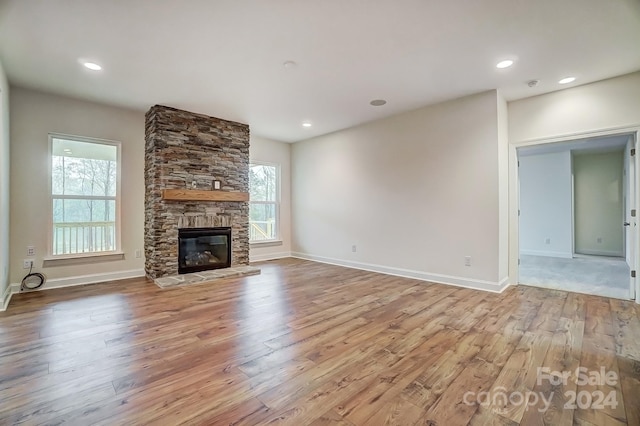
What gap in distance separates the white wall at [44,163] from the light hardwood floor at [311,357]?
2.28 feet

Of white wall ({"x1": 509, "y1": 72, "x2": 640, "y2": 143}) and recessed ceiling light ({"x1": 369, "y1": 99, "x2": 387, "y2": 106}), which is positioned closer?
white wall ({"x1": 509, "y1": 72, "x2": 640, "y2": 143})

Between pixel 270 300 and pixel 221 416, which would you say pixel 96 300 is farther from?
pixel 221 416

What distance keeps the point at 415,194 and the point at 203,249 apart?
12.2ft

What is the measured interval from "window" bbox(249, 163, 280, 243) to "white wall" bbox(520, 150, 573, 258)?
618 centimetres

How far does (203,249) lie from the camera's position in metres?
5.09

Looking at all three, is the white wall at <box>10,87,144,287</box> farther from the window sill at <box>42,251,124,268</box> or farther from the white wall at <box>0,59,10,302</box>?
the white wall at <box>0,59,10,302</box>

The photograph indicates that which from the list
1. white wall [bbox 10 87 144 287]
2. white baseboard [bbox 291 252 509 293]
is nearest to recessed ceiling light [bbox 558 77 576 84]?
white baseboard [bbox 291 252 509 293]

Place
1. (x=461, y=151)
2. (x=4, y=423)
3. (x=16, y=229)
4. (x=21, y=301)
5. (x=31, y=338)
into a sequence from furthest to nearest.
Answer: (x=461, y=151) → (x=16, y=229) → (x=21, y=301) → (x=31, y=338) → (x=4, y=423)

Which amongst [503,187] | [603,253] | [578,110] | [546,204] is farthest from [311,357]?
[603,253]

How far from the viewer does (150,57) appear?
3.06 metres

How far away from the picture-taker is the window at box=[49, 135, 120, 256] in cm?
415

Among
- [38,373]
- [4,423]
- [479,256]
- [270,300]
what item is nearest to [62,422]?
[4,423]

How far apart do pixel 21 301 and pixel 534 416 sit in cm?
503

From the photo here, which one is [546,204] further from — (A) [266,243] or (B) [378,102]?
(A) [266,243]
